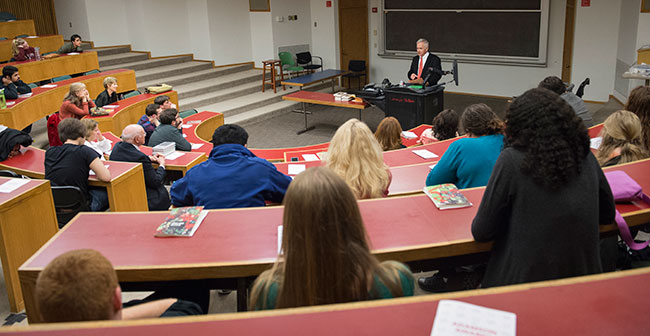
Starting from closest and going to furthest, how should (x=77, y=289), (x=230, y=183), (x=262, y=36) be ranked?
(x=77, y=289), (x=230, y=183), (x=262, y=36)

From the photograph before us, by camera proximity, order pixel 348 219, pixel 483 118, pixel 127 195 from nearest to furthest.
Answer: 1. pixel 348 219
2. pixel 483 118
3. pixel 127 195

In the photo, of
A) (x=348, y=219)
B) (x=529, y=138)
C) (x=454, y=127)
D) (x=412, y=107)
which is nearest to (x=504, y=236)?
(x=529, y=138)

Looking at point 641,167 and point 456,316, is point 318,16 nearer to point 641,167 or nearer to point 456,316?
point 641,167

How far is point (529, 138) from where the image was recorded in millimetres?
2016

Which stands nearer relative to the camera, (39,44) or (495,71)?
(39,44)

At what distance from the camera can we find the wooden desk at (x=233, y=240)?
2377mm

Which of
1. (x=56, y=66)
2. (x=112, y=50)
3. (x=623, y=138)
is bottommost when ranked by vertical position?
(x=623, y=138)

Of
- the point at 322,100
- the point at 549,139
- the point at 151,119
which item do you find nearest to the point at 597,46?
the point at 322,100

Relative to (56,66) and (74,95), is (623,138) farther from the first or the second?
(56,66)

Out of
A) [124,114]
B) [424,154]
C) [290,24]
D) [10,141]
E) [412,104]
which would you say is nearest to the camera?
[424,154]

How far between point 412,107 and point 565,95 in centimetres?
315

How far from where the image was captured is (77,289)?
1.61m

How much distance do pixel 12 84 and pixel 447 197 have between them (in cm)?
716

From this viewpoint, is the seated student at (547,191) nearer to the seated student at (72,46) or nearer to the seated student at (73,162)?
the seated student at (73,162)
